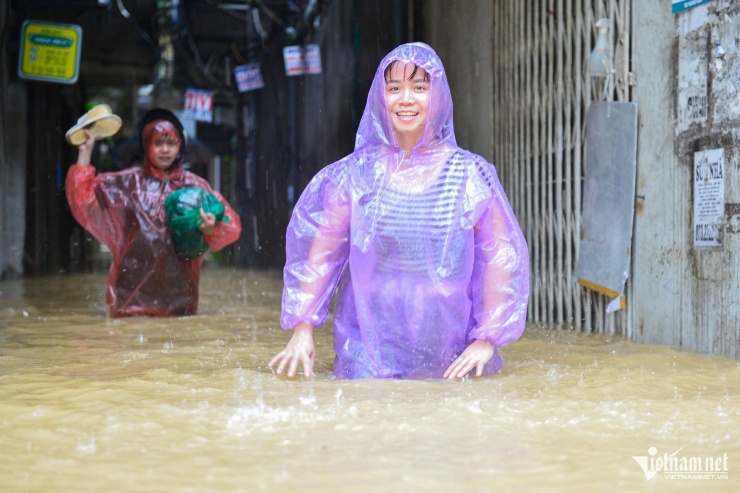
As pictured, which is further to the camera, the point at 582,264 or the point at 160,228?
the point at 160,228

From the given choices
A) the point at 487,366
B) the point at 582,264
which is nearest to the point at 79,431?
the point at 487,366

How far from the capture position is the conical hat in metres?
5.33

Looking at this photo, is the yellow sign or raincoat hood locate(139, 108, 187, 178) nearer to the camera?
raincoat hood locate(139, 108, 187, 178)

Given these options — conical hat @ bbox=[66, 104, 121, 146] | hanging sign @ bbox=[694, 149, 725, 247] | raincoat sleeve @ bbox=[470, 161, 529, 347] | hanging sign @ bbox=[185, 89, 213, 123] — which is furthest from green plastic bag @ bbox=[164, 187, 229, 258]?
hanging sign @ bbox=[185, 89, 213, 123]

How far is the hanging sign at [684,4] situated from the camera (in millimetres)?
3807

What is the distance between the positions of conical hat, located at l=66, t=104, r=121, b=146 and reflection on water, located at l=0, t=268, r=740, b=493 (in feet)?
6.53

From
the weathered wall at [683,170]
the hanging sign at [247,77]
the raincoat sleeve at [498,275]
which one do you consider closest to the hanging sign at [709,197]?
the weathered wall at [683,170]

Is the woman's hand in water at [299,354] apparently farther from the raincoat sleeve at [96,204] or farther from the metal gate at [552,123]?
the raincoat sleeve at [96,204]

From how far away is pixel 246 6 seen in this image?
1201 centimetres

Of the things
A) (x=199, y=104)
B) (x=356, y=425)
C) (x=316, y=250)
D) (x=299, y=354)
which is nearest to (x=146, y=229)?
(x=316, y=250)

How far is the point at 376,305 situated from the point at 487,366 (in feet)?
1.67

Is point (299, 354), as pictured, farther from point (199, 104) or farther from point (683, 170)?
point (199, 104)

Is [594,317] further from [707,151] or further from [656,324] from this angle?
[707,151]

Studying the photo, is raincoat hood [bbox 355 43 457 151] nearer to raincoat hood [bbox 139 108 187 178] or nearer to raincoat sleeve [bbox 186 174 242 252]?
raincoat sleeve [bbox 186 174 242 252]
